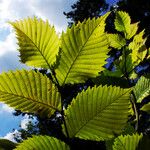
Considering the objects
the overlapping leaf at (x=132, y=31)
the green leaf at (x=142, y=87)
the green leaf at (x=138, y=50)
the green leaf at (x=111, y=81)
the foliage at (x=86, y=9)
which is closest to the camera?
the green leaf at (x=111, y=81)

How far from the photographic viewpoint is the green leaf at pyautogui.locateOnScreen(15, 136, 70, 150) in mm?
903

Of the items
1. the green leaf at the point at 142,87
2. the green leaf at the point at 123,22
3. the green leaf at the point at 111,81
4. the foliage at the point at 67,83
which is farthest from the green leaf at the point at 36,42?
the green leaf at the point at 123,22

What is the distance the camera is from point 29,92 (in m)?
0.95

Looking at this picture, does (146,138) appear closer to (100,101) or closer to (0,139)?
(100,101)

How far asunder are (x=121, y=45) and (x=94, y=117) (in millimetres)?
932

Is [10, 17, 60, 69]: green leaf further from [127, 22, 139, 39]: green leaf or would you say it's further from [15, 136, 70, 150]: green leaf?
[127, 22, 139, 39]: green leaf

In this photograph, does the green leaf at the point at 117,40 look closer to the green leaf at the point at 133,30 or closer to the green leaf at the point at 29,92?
the green leaf at the point at 133,30

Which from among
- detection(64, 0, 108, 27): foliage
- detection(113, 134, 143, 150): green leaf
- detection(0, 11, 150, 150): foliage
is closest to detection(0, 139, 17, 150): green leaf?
detection(0, 11, 150, 150): foliage

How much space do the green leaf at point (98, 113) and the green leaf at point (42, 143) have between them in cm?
4

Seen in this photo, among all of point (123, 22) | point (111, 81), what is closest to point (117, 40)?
point (123, 22)

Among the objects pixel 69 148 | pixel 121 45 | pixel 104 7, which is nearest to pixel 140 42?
pixel 121 45

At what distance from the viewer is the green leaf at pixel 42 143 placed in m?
0.90

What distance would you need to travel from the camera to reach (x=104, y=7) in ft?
101

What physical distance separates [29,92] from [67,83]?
104mm
